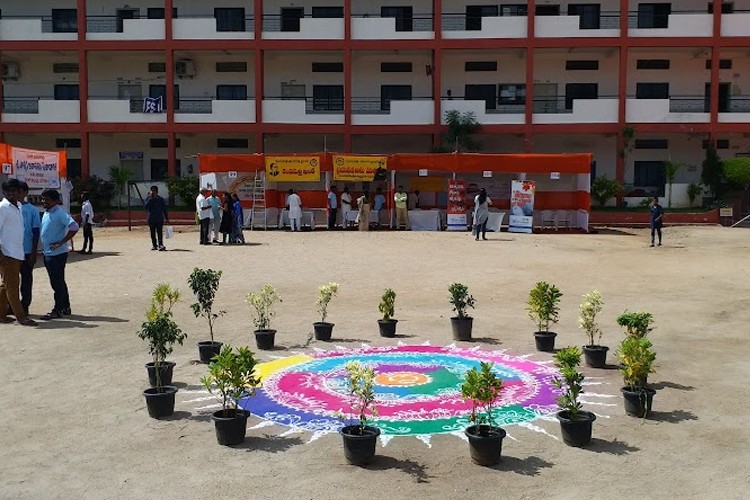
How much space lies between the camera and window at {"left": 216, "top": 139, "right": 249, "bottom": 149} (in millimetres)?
35812

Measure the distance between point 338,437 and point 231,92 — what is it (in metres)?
32.2

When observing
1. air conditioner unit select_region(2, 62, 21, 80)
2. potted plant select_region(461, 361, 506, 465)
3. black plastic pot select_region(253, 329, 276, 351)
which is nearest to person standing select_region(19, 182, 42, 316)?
black plastic pot select_region(253, 329, 276, 351)

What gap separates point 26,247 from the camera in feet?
35.2

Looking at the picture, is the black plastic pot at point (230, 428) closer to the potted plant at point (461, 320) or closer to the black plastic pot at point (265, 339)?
the black plastic pot at point (265, 339)

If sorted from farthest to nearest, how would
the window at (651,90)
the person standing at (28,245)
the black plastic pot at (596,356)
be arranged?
the window at (651,90), the person standing at (28,245), the black plastic pot at (596,356)

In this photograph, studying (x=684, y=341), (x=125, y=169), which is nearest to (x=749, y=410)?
(x=684, y=341)

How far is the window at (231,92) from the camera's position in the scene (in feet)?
118

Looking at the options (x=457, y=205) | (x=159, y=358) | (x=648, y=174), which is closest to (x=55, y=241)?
(x=159, y=358)

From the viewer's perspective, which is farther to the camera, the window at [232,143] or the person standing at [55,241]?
the window at [232,143]

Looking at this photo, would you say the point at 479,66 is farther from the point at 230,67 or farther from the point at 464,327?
the point at 464,327

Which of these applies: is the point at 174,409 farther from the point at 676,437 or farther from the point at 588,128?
the point at 588,128

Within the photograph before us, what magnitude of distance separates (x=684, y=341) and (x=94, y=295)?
9.80 meters

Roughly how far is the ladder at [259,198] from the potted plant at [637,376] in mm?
22326

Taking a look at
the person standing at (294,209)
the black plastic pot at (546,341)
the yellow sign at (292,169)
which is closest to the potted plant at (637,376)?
the black plastic pot at (546,341)
